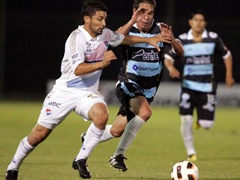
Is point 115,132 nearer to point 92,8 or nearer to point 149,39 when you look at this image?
point 149,39

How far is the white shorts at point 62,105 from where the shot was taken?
8.39m

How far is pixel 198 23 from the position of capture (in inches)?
485

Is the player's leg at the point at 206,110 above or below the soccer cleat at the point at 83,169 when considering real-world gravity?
below

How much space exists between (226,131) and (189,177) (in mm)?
8385

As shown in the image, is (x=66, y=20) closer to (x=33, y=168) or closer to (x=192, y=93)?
(x=192, y=93)

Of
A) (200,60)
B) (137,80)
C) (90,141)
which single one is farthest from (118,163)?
(200,60)

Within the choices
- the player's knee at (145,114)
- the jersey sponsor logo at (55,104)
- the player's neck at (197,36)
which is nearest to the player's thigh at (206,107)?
the player's neck at (197,36)

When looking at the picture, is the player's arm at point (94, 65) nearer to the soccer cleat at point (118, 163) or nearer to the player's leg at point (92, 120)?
the player's leg at point (92, 120)

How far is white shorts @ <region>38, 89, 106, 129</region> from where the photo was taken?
8391mm

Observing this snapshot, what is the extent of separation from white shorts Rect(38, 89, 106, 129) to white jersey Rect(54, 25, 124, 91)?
91 mm

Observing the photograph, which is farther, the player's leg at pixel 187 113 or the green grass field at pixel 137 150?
the player's leg at pixel 187 113

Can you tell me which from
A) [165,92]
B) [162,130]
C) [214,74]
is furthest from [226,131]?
[165,92]

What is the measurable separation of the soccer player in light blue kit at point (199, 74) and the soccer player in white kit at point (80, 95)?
3.77 meters

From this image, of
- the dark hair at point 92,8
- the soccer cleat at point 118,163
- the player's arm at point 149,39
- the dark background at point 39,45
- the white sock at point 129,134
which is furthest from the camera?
the dark background at point 39,45
